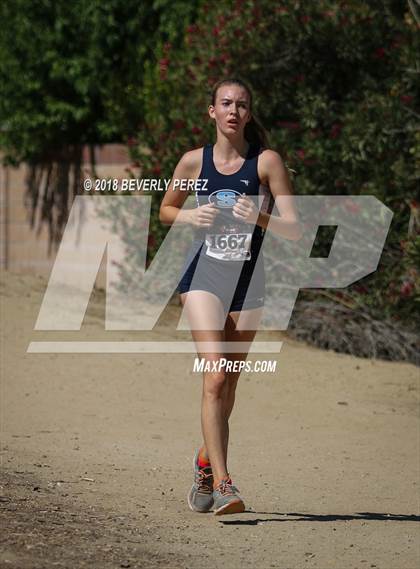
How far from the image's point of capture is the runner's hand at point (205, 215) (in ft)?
19.1

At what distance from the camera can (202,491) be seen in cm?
624

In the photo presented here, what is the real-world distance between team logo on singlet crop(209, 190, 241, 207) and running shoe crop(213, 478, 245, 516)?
4.47 feet

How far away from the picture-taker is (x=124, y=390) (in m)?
9.98

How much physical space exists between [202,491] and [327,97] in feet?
21.4

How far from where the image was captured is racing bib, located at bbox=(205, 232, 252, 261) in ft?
19.7

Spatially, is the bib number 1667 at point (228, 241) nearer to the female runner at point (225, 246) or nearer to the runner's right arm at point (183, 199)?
the female runner at point (225, 246)

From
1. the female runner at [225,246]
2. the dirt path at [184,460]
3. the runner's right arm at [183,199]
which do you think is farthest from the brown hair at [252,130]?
the dirt path at [184,460]

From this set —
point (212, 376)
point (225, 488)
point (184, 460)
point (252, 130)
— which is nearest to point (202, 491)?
point (225, 488)

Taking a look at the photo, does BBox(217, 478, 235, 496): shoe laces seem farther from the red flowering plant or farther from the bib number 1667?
the red flowering plant

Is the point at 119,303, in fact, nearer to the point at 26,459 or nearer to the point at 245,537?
the point at 26,459

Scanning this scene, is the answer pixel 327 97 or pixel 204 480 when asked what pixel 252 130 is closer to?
pixel 204 480

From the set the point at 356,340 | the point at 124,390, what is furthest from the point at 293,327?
the point at 124,390

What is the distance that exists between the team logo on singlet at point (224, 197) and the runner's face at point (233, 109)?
1.01 feet

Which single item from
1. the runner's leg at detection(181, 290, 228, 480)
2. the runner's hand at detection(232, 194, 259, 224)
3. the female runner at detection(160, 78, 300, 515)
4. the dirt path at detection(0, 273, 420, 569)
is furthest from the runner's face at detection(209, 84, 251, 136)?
the dirt path at detection(0, 273, 420, 569)
